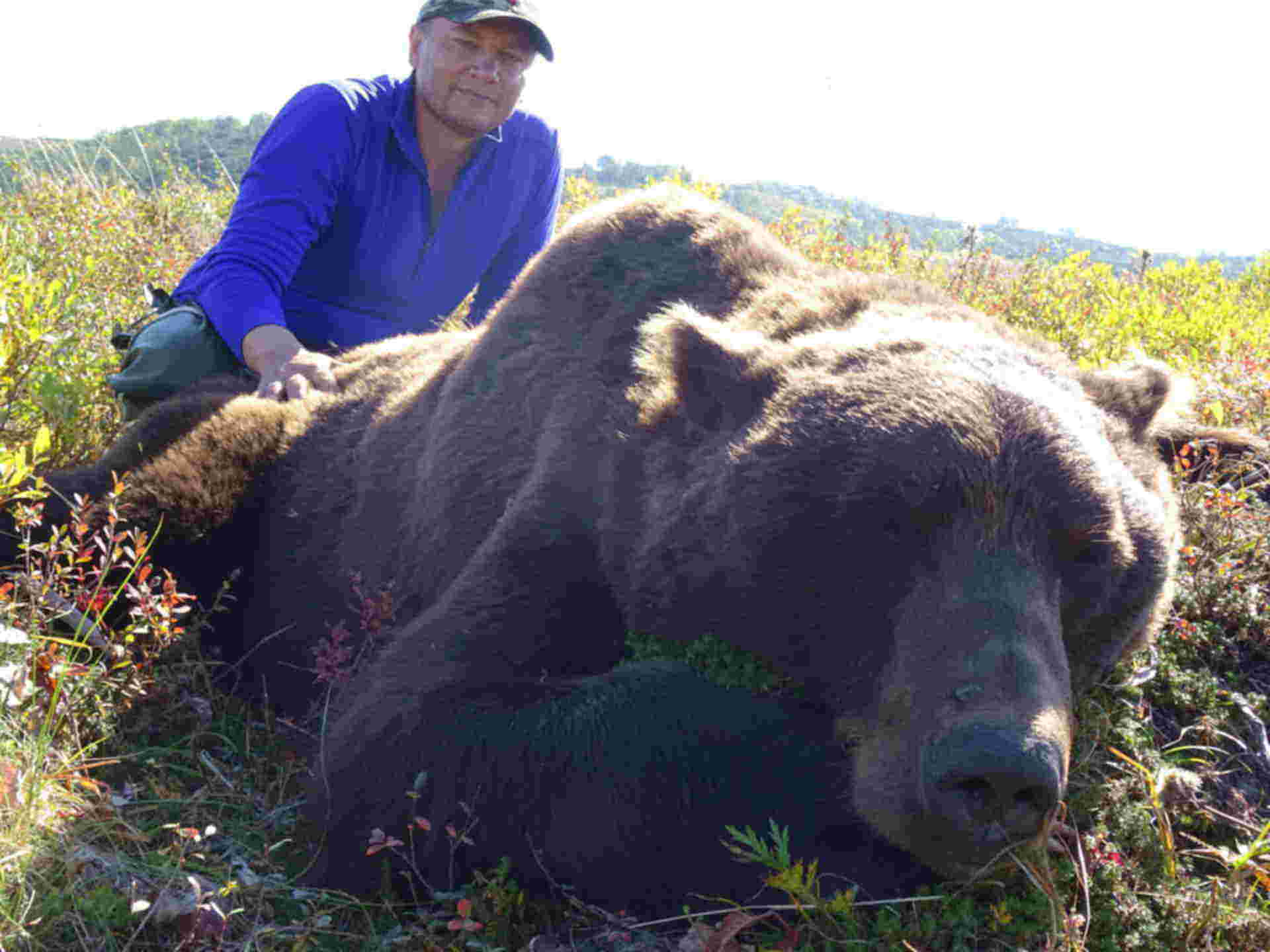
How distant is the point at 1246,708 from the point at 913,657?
51.5 inches

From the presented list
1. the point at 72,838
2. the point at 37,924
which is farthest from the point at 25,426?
the point at 37,924

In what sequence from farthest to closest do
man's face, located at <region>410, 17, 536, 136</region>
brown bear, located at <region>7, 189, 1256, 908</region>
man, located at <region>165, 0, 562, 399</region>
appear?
man's face, located at <region>410, 17, 536, 136</region> < man, located at <region>165, 0, 562, 399</region> < brown bear, located at <region>7, 189, 1256, 908</region>

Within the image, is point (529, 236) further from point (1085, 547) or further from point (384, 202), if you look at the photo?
point (1085, 547)

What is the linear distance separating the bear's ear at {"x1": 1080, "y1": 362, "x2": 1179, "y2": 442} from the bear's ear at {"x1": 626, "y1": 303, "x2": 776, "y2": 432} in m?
0.87

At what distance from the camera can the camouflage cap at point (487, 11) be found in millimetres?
5035

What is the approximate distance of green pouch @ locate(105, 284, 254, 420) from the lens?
16.4 feet

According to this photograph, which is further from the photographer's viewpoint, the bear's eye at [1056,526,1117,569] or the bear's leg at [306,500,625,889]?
the bear's leg at [306,500,625,889]

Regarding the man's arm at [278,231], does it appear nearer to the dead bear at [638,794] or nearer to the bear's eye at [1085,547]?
the dead bear at [638,794]

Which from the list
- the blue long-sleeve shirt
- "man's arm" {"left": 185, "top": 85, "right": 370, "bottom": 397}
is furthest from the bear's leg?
the blue long-sleeve shirt

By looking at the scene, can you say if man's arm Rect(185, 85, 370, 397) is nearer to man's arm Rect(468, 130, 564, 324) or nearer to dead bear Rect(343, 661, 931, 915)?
man's arm Rect(468, 130, 564, 324)

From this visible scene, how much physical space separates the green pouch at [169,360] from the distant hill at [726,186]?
8097mm

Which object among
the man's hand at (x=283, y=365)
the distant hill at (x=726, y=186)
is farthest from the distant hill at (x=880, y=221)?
the man's hand at (x=283, y=365)

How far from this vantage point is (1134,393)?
2893 mm

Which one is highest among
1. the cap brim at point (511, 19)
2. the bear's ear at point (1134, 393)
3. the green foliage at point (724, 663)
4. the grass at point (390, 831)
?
the cap brim at point (511, 19)
